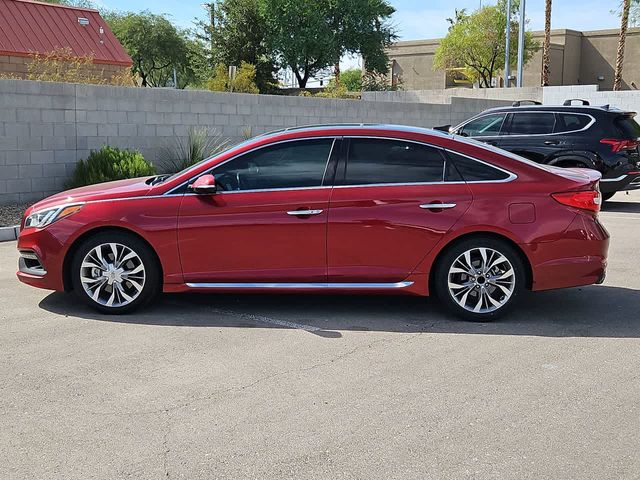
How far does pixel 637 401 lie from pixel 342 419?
1885 millimetres

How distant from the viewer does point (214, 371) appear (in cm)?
516

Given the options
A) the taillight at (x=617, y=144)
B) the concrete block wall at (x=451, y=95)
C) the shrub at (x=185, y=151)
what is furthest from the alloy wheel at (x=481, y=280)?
the concrete block wall at (x=451, y=95)

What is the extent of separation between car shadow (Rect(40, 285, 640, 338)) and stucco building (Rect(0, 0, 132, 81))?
69.4ft

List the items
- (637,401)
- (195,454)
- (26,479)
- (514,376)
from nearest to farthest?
1. (26,479)
2. (195,454)
3. (637,401)
4. (514,376)

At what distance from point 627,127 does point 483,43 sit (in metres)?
40.5

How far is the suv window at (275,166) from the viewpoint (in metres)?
6.45

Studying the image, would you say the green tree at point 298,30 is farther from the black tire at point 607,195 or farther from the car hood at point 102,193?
the car hood at point 102,193

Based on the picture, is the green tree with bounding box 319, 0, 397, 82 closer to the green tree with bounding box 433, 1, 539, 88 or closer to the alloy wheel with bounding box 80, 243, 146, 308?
the green tree with bounding box 433, 1, 539, 88

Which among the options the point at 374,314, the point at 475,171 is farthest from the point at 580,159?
the point at 374,314

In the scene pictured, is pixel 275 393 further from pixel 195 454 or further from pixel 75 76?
pixel 75 76

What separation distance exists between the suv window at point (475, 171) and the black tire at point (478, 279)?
20.6 inches

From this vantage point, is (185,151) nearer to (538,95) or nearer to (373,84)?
(538,95)

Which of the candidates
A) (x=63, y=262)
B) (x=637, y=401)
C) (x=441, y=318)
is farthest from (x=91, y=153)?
(x=637, y=401)

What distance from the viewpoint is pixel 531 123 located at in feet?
46.9
